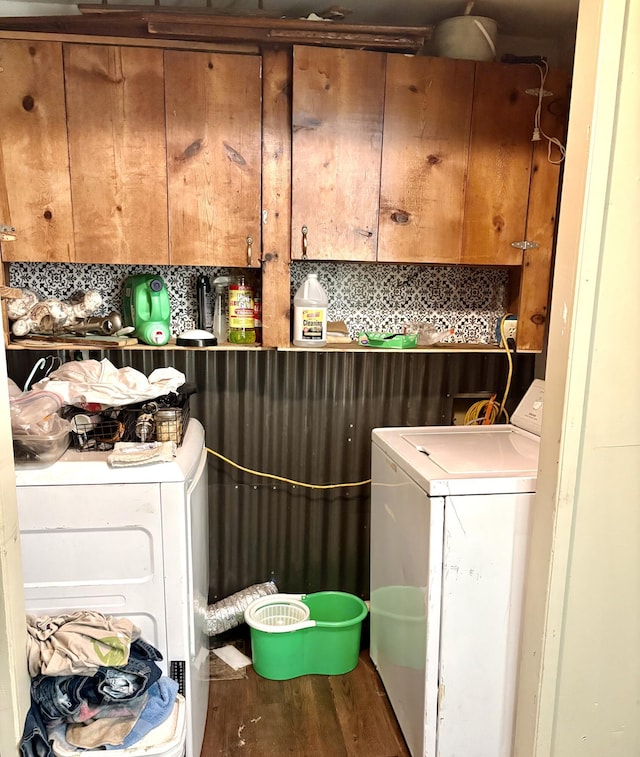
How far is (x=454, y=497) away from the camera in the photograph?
145 centimetres

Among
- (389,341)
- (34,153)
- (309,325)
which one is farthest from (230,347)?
(34,153)

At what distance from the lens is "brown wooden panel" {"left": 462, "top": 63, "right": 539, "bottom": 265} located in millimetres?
1921

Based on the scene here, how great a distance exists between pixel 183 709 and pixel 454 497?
34.1 inches

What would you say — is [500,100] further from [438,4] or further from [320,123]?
[320,123]

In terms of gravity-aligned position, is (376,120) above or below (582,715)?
above

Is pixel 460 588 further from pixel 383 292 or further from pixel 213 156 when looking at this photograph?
pixel 213 156

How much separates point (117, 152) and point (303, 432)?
3.99 feet

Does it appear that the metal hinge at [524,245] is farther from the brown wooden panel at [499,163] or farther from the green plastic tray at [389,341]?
the green plastic tray at [389,341]

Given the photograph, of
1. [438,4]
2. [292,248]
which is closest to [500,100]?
[438,4]

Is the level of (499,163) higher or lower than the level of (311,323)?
higher

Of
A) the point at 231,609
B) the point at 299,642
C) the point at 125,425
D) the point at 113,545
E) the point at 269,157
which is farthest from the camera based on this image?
the point at 231,609

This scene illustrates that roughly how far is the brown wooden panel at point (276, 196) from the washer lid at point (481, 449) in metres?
0.62

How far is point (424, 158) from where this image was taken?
6.29 ft

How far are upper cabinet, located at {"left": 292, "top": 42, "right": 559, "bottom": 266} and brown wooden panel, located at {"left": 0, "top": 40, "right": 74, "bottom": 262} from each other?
2.49 feet
